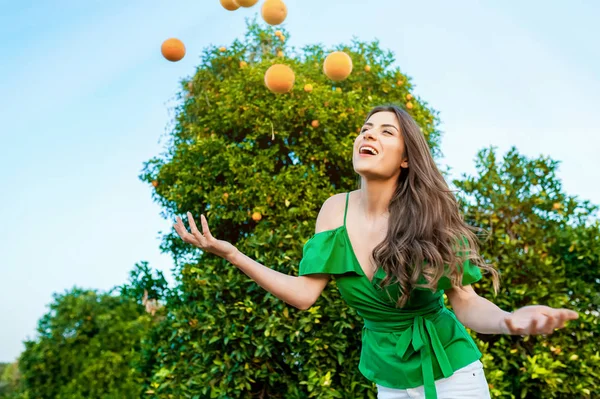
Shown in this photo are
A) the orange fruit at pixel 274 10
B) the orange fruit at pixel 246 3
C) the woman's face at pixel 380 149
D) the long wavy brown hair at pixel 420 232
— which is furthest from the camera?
the orange fruit at pixel 274 10

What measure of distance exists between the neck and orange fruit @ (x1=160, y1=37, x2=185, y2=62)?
2.58 metres

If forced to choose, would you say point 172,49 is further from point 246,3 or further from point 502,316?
point 502,316

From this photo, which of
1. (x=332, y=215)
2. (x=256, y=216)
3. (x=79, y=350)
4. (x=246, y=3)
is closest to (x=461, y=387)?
(x=332, y=215)

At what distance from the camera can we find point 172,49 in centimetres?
451

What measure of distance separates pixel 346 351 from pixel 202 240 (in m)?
2.36

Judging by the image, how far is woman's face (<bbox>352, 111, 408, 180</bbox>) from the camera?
2443mm

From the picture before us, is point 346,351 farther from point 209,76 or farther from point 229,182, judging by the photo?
point 209,76

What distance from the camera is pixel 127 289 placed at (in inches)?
205

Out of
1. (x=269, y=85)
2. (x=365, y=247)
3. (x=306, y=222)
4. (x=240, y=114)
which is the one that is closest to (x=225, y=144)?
(x=240, y=114)

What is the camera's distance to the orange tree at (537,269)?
4.62 m

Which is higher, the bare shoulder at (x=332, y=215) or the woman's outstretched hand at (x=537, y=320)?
the bare shoulder at (x=332, y=215)

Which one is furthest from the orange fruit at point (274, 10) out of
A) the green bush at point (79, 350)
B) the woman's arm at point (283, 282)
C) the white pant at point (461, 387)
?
the green bush at point (79, 350)

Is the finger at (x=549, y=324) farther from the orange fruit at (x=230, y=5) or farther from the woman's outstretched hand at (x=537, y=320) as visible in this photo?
the orange fruit at (x=230, y=5)

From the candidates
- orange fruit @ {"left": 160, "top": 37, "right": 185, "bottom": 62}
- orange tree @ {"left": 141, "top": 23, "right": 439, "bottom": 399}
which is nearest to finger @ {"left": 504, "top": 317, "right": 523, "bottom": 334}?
orange tree @ {"left": 141, "top": 23, "right": 439, "bottom": 399}
